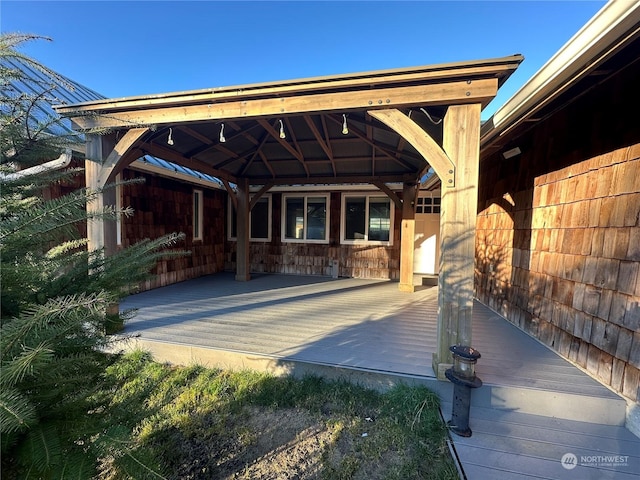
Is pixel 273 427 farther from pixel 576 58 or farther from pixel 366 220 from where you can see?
pixel 366 220

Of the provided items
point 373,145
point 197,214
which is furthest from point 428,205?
point 197,214

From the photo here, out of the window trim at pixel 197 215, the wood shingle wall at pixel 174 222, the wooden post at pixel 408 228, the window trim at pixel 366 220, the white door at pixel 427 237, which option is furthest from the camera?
the white door at pixel 427 237

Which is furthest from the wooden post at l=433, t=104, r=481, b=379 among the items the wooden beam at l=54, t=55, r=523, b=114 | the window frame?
the window frame

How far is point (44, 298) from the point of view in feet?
3.46

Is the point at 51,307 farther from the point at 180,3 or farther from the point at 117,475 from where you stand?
the point at 180,3

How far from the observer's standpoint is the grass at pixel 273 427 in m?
1.72

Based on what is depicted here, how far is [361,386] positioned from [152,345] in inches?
89.1

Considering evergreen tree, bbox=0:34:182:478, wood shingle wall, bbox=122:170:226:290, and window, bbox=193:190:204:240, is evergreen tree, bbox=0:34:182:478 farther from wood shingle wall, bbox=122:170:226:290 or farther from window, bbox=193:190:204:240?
window, bbox=193:190:204:240

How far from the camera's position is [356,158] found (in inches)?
218

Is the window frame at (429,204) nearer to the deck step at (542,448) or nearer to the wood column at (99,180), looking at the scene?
the deck step at (542,448)

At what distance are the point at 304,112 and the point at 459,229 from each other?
5.66 ft

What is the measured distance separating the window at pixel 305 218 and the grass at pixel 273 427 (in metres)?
5.45

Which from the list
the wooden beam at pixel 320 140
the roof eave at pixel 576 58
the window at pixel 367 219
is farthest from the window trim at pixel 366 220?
the roof eave at pixel 576 58

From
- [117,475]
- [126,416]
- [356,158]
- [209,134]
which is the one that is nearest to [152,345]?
[117,475]
